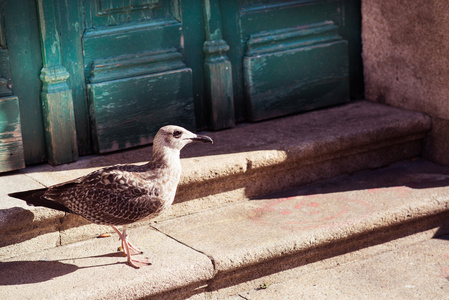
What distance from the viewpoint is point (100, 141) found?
16.9 ft

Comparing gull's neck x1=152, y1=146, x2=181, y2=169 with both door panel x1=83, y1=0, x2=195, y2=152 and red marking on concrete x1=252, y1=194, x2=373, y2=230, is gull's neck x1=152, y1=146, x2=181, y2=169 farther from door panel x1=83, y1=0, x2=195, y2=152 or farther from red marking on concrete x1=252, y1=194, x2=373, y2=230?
door panel x1=83, y1=0, x2=195, y2=152

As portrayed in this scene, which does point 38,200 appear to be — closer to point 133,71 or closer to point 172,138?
point 172,138

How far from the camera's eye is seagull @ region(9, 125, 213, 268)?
3.89 meters

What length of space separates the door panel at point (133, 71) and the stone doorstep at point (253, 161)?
0.66ft

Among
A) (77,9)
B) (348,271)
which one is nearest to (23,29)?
(77,9)

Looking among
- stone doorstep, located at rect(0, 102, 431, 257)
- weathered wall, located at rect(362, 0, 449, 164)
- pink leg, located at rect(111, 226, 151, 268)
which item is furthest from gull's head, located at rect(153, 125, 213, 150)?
weathered wall, located at rect(362, 0, 449, 164)

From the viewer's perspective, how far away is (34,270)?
4.02 m

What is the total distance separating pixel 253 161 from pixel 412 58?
1.79 meters

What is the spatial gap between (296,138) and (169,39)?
1.21 meters

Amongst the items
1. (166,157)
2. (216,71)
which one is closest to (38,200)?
(166,157)

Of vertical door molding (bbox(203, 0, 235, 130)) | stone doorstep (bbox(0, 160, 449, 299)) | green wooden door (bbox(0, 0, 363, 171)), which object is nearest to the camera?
stone doorstep (bbox(0, 160, 449, 299))

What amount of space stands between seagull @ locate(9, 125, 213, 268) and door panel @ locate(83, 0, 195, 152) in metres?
1.20

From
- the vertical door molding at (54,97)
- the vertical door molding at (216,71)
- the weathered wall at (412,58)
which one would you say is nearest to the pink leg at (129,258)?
the vertical door molding at (54,97)

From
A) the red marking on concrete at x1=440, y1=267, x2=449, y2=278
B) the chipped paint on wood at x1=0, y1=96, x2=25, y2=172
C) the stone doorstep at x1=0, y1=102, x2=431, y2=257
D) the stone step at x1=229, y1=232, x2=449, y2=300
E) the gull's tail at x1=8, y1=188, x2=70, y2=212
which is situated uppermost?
the chipped paint on wood at x1=0, y1=96, x2=25, y2=172
